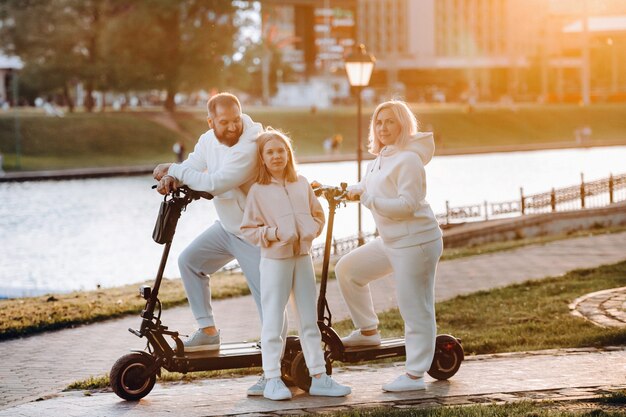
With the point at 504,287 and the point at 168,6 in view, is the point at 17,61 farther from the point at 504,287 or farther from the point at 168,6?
the point at 504,287

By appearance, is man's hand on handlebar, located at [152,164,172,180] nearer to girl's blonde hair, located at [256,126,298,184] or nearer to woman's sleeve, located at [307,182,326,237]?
girl's blonde hair, located at [256,126,298,184]

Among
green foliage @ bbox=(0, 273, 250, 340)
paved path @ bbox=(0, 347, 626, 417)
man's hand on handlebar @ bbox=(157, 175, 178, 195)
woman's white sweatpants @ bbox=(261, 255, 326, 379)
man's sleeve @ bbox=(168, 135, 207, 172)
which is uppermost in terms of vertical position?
man's sleeve @ bbox=(168, 135, 207, 172)

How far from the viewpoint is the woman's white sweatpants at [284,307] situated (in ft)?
21.6

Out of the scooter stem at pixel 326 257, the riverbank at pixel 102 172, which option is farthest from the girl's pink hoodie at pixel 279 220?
the riverbank at pixel 102 172

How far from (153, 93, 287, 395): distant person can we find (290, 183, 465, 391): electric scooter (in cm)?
26

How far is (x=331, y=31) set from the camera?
161 metres

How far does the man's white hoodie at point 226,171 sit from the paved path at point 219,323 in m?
1.72

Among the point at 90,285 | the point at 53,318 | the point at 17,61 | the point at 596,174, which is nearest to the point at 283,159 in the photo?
the point at 53,318

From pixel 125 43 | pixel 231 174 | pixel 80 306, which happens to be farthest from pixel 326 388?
pixel 125 43

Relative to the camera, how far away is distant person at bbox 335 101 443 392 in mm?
6668

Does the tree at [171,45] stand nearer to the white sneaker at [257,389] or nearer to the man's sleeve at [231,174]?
the man's sleeve at [231,174]

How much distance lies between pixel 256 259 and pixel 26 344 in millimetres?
3633

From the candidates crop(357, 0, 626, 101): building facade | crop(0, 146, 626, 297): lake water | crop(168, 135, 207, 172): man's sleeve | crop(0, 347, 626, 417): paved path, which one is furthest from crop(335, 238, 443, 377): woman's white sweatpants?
crop(357, 0, 626, 101): building facade

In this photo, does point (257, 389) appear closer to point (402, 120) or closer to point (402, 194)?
point (402, 194)
